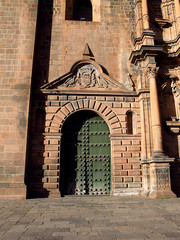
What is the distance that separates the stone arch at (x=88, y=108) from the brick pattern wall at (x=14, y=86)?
144 cm

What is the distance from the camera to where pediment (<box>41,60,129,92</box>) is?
34.0 ft

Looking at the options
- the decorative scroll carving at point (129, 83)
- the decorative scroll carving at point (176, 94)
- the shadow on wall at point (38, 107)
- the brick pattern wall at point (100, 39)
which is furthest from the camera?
the brick pattern wall at point (100, 39)

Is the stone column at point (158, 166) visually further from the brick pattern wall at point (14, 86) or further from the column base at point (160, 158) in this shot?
the brick pattern wall at point (14, 86)

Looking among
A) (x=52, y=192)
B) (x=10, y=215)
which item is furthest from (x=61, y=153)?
(x=10, y=215)

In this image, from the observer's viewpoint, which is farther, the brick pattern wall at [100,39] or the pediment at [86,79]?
the brick pattern wall at [100,39]

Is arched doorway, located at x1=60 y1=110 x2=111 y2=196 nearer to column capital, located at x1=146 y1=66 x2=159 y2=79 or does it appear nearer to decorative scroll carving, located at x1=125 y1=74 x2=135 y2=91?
decorative scroll carving, located at x1=125 y1=74 x2=135 y2=91

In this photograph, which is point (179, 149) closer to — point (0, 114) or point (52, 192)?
point (52, 192)

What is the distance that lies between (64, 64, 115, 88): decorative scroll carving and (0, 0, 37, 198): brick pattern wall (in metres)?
2.09

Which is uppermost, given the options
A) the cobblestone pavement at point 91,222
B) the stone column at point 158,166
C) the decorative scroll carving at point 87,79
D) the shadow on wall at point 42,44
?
the shadow on wall at point 42,44

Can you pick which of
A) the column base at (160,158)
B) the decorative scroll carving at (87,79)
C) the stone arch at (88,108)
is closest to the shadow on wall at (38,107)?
the stone arch at (88,108)

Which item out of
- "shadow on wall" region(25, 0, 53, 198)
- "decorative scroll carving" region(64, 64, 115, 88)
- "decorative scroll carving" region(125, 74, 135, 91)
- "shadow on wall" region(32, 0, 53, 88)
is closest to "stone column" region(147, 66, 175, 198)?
"decorative scroll carving" region(125, 74, 135, 91)

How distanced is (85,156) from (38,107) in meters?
3.16

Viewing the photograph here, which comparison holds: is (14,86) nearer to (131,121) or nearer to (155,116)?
(131,121)

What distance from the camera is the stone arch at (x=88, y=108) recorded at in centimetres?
980
